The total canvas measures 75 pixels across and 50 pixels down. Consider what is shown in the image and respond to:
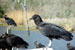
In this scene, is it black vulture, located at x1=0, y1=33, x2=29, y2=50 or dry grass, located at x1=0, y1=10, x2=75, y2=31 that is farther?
dry grass, located at x1=0, y1=10, x2=75, y2=31

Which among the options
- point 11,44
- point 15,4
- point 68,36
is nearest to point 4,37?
point 11,44

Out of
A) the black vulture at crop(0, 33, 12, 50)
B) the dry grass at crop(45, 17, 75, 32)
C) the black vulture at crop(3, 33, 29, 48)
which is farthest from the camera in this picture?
the dry grass at crop(45, 17, 75, 32)

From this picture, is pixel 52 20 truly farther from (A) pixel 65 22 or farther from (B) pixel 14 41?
(B) pixel 14 41

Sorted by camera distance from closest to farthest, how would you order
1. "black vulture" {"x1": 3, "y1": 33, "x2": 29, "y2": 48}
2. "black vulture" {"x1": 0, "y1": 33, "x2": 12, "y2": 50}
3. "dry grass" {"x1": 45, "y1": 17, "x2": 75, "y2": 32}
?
"black vulture" {"x1": 0, "y1": 33, "x2": 12, "y2": 50}
"black vulture" {"x1": 3, "y1": 33, "x2": 29, "y2": 48}
"dry grass" {"x1": 45, "y1": 17, "x2": 75, "y2": 32}

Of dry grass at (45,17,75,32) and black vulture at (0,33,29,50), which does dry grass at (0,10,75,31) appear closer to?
dry grass at (45,17,75,32)

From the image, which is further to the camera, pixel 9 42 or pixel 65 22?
pixel 65 22

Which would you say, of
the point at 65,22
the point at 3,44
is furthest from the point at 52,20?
the point at 3,44

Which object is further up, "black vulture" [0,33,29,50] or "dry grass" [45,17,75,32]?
"black vulture" [0,33,29,50]

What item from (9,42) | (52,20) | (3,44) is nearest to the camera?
(3,44)

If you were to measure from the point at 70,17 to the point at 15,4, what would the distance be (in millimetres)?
2730

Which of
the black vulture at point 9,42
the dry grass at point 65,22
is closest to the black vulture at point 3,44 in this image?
the black vulture at point 9,42

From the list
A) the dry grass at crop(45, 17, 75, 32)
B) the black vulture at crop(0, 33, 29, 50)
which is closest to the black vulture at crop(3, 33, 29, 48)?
the black vulture at crop(0, 33, 29, 50)

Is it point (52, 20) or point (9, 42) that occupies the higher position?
point (9, 42)

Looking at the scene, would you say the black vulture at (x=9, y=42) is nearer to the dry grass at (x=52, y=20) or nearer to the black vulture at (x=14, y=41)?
the black vulture at (x=14, y=41)
